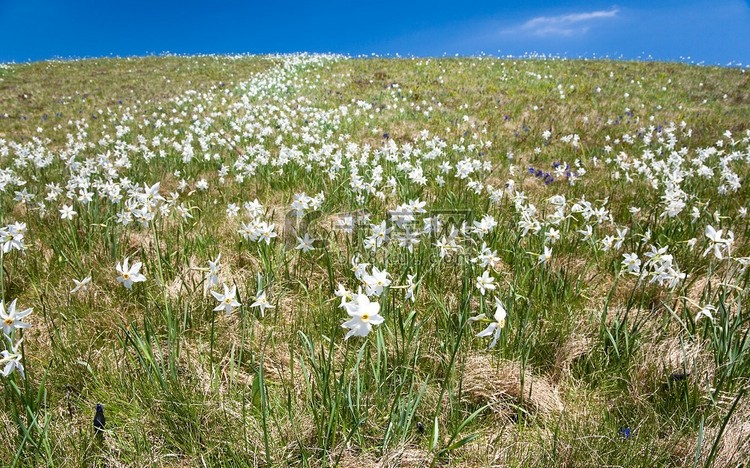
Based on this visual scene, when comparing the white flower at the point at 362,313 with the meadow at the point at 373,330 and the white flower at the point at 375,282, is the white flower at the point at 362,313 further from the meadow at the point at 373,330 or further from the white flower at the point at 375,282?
the white flower at the point at 375,282

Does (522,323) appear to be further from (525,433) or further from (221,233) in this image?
(221,233)

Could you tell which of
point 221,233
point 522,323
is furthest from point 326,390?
point 221,233

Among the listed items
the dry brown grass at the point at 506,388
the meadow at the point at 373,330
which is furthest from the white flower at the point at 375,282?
the dry brown grass at the point at 506,388

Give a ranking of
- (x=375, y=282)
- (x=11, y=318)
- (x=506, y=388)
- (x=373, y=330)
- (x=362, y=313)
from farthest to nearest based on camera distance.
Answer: (x=373, y=330) < (x=506, y=388) < (x=375, y=282) < (x=11, y=318) < (x=362, y=313)

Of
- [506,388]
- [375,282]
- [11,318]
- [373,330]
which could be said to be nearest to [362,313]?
[375,282]

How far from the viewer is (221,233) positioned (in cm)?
521

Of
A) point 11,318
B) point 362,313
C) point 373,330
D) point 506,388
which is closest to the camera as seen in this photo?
point 362,313

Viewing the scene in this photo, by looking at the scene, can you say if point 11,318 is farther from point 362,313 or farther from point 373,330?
point 373,330

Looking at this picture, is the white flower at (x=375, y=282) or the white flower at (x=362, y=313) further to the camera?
the white flower at (x=375, y=282)

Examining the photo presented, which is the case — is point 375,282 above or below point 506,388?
above

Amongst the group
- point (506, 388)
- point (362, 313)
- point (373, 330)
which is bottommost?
point (506, 388)

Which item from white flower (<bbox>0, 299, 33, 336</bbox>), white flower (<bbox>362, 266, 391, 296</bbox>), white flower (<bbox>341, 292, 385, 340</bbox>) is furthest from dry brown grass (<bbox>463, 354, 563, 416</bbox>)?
white flower (<bbox>0, 299, 33, 336</bbox>)

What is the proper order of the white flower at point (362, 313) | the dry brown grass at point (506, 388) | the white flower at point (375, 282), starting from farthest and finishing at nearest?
the dry brown grass at point (506, 388), the white flower at point (375, 282), the white flower at point (362, 313)

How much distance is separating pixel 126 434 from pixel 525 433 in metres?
2.20
